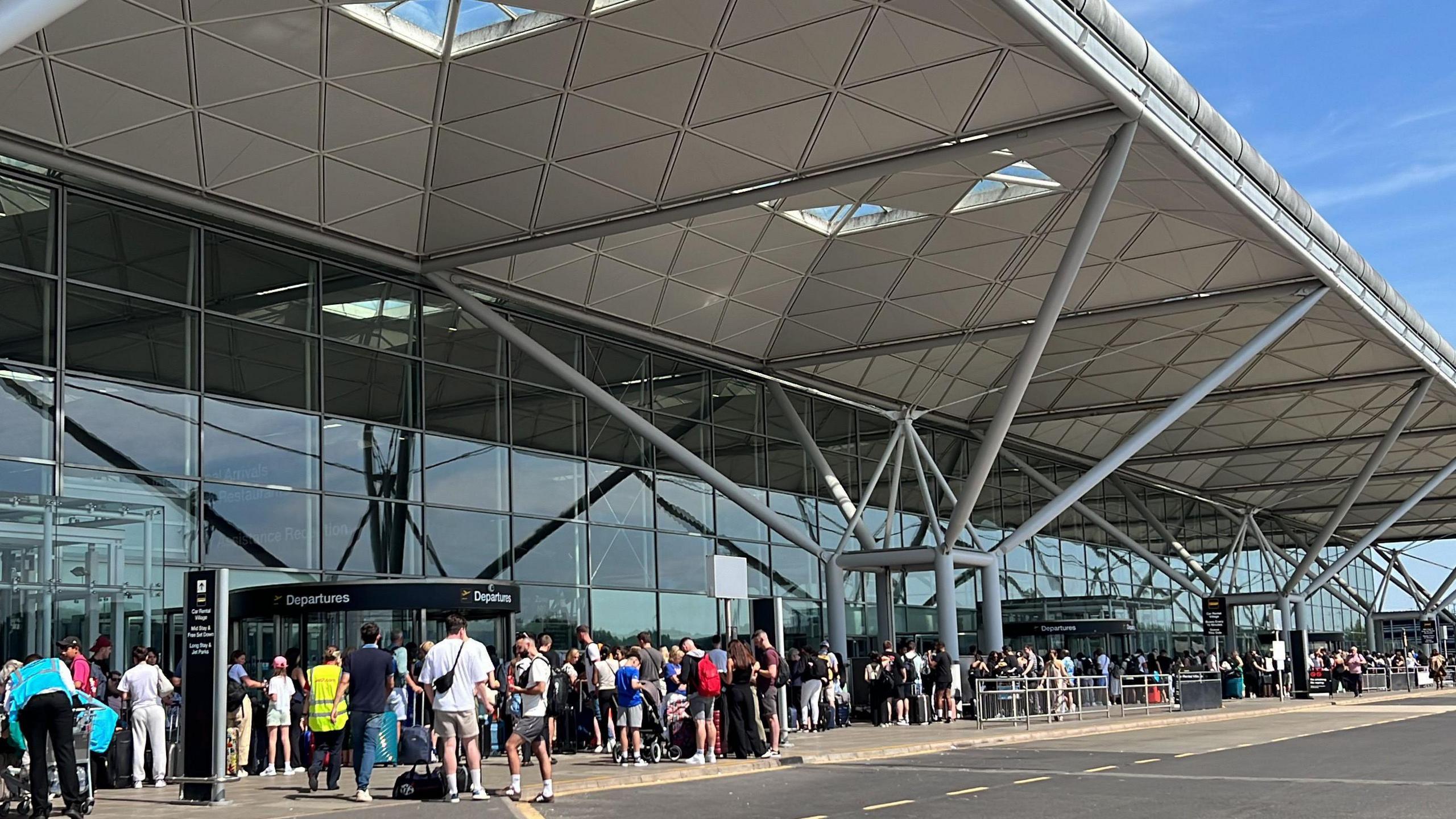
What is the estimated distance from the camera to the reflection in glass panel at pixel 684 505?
1328 inches

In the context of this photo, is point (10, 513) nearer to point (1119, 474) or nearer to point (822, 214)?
point (822, 214)

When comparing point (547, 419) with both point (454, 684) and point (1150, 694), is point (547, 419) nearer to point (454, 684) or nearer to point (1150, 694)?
point (454, 684)

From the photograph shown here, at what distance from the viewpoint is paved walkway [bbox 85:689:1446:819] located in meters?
14.3

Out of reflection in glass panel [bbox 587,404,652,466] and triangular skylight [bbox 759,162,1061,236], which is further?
reflection in glass panel [bbox 587,404,652,466]

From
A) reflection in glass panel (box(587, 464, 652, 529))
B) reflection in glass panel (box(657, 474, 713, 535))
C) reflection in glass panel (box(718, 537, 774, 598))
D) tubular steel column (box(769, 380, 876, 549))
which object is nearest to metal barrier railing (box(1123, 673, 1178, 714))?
tubular steel column (box(769, 380, 876, 549))

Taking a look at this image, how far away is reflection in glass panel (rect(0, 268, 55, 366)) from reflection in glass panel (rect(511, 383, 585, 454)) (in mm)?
10014

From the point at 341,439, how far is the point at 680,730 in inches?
362

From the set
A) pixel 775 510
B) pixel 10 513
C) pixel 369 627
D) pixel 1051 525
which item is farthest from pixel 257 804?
pixel 1051 525

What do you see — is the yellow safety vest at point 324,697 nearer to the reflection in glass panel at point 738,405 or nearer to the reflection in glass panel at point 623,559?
the reflection in glass panel at point 623,559

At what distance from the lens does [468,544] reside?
2788cm

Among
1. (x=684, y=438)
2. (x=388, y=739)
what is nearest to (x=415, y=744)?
(x=388, y=739)

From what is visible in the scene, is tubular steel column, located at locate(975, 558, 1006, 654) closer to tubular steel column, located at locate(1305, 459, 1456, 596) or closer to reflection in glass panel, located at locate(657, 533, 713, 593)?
reflection in glass panel, located at locate(657, 533, 713, 593)

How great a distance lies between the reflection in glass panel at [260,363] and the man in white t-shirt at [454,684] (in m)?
11.1

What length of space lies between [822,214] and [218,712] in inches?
716
